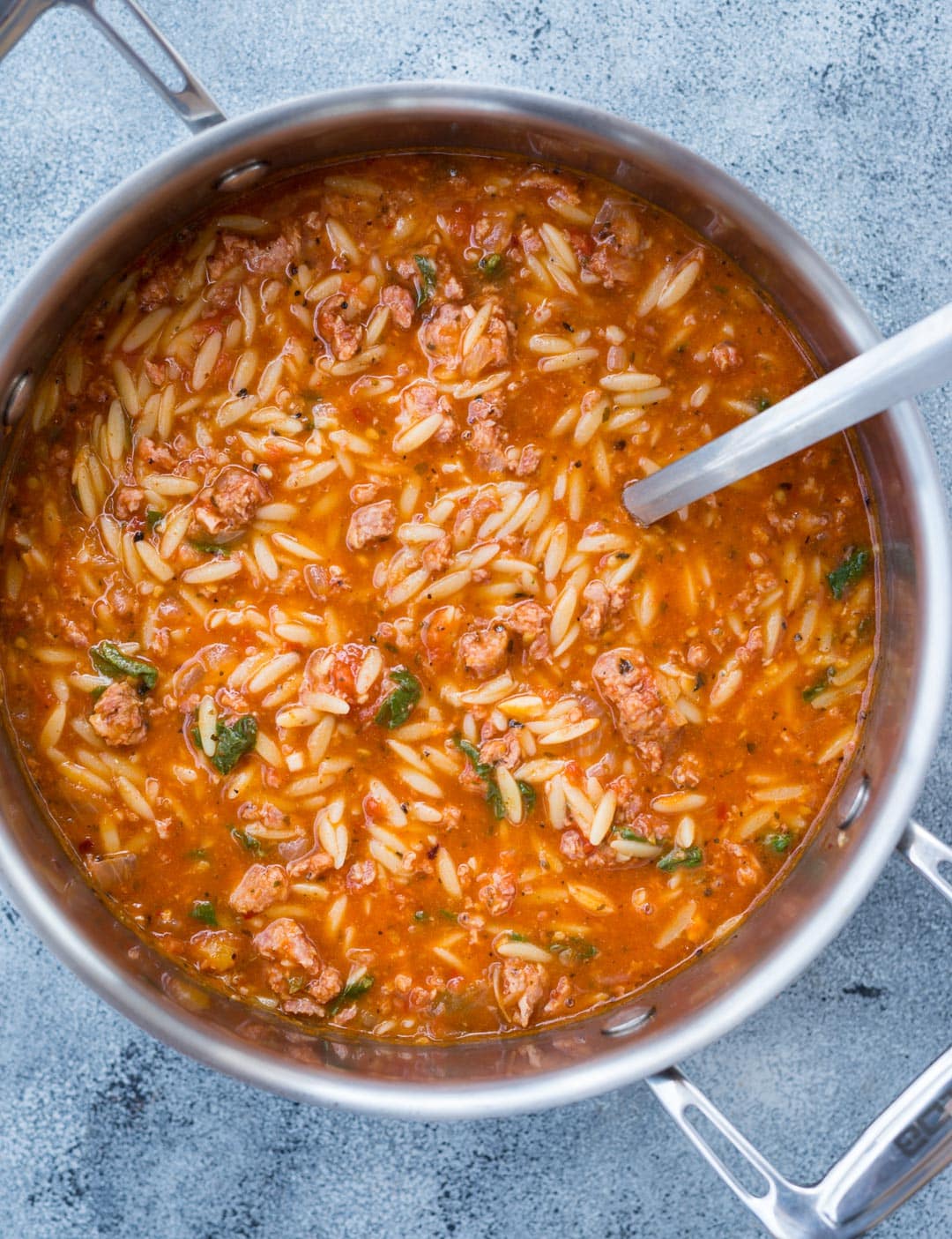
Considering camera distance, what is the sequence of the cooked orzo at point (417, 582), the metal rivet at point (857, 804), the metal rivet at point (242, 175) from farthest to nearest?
the metal rivet at point (857, 804)
the cooked orzo at point (417, 582)
the metal rivet at point (242, 175)

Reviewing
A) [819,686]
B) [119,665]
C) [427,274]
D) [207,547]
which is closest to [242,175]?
[427,274]

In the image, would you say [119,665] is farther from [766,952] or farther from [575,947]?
[766,952]

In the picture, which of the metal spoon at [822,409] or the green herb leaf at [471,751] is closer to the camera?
the metal spoon at [822,409]

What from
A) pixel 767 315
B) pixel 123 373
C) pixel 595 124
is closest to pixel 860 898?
pixel 767 315

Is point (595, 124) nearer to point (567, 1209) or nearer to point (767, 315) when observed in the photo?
point (767, 315)

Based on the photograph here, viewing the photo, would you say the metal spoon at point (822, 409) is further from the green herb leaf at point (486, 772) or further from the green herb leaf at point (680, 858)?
the green herb leaf at point (680, 858)

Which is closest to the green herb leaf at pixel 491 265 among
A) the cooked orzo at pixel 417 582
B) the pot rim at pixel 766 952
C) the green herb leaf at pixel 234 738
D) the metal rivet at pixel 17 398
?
the cooked orzo at pixel 417 582
